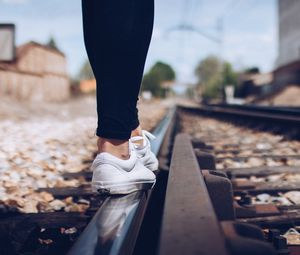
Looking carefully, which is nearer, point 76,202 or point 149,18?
point 149,18

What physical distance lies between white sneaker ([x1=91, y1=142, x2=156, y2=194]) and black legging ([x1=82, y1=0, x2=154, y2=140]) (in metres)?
0.08

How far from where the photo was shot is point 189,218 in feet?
2.98

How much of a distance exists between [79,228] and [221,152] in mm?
2129

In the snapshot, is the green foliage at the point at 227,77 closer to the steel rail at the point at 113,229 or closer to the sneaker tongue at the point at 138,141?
the sneaker tongue at the point at 138,141

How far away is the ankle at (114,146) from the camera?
1.48 m

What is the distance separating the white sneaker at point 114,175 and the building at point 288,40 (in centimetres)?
3263

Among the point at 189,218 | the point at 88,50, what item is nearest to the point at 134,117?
the point at 88,50

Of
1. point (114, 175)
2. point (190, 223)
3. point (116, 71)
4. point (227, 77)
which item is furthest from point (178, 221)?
point (227, 77)

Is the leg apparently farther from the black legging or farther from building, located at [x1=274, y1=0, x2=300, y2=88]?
building, located at [x1=274, y1=0, x2=300, y2=88]

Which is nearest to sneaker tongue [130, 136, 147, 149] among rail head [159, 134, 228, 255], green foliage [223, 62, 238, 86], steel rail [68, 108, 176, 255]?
steel rail [68, 108, 176, 255]

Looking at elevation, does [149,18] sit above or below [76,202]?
above

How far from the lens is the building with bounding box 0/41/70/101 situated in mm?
18391

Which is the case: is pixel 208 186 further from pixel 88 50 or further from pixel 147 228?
pixel 88 50

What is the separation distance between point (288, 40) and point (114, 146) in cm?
4270
